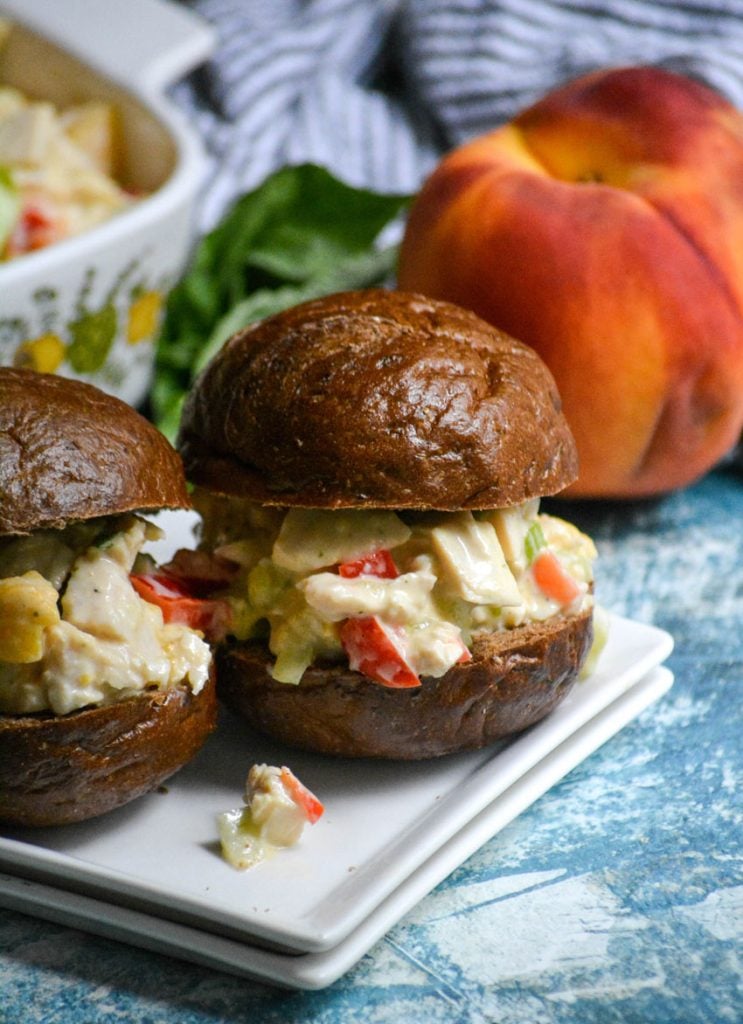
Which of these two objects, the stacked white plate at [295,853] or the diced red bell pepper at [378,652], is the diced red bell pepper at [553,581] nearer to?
the stacked white plate at [295,853]

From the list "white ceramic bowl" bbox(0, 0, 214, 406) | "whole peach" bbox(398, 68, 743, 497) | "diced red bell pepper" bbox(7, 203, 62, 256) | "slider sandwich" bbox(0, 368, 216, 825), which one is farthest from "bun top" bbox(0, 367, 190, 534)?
"diced red bell pepper" bbox(7, 203, 62, 256)

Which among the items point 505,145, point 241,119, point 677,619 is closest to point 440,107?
point 241,119

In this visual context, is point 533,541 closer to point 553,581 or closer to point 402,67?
point 553,581

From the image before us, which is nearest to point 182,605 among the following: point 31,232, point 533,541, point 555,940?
point 533,541

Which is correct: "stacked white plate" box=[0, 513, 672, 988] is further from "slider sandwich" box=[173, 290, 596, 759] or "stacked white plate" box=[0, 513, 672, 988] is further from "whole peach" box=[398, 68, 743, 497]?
"whole peach" box=[398, 68, 743, 497]

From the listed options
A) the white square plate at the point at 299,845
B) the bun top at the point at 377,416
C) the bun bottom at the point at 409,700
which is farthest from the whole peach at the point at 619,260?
the bun bottom at the point at 409,700
